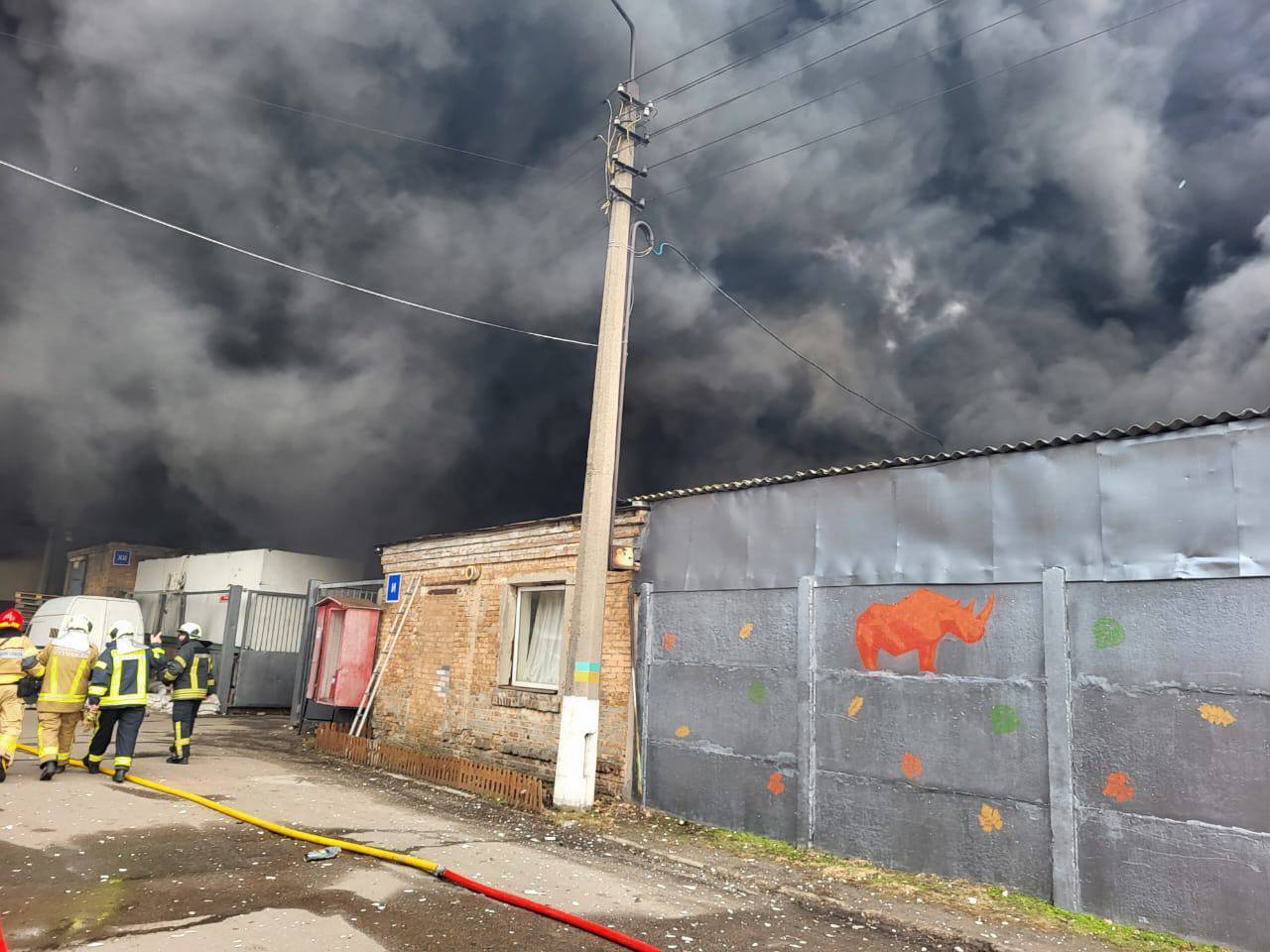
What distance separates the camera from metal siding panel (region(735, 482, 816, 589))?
324 inches

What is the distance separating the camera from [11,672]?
935cm

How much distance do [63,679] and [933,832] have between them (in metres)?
9.40

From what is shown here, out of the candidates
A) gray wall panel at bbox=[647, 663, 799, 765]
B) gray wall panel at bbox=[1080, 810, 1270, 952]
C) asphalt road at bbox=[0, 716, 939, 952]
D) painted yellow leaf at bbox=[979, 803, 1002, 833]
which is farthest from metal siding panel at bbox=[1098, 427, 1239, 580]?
gray wall panel at bbox=[647, 663, 799, 765]

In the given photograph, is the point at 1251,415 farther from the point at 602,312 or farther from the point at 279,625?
the point at 279,625

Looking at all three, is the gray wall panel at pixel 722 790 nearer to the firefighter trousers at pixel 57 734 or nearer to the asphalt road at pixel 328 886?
the asphalt road at pixel 328 886

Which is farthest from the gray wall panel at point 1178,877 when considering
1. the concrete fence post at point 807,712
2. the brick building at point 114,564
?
the brick building at point 114,564

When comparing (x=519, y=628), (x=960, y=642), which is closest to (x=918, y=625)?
(x=960, y=642)

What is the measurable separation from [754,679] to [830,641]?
975mm

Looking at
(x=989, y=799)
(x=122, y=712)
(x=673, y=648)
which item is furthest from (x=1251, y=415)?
(x=122, y=712)

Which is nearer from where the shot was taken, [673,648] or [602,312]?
[673,648]

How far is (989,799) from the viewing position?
655cm

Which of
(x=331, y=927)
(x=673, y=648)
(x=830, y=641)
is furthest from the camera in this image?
(x=673, y=648)

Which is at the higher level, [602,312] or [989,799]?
[602,312]

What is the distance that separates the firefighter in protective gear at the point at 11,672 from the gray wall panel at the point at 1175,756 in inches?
405
